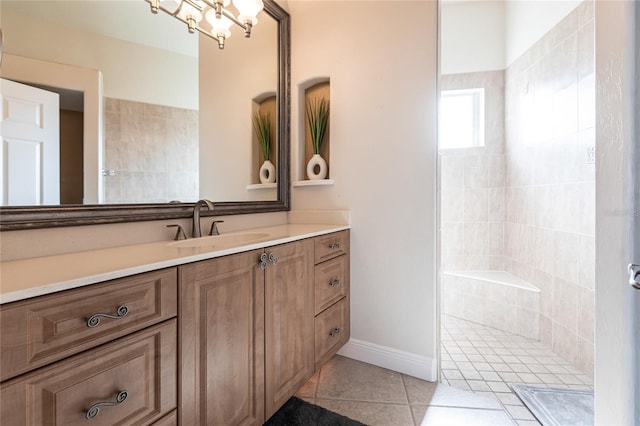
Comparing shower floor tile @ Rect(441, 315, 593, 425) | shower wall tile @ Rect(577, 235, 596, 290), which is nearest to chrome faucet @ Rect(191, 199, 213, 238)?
shower floor tile @ Rect(441, 315, 593, 425)

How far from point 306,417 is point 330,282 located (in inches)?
25.9

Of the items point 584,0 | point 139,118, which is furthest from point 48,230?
point 584,0

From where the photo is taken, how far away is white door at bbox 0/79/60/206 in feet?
2.93

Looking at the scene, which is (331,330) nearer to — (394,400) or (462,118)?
(394,400)

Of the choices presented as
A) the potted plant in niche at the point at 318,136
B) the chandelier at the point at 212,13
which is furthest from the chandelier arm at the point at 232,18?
the potted plant in niche at the point at 318,136

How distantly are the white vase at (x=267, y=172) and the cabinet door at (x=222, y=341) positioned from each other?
885 millimetres

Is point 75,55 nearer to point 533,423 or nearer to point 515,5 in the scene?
point 533,423

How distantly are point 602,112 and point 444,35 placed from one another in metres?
2.76

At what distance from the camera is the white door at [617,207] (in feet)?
2.40

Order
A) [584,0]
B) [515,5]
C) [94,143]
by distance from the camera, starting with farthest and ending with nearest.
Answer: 1. [515,5]
2. [584,0]
3. [94,143]

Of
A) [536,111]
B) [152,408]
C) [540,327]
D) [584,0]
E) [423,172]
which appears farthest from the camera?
[536,111]

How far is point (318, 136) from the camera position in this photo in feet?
6.63

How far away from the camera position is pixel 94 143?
1.11 metres

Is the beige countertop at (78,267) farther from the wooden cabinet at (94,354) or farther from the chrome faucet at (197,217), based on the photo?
the chrome faucet at (197,217)
